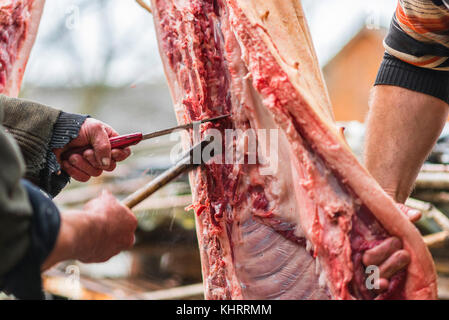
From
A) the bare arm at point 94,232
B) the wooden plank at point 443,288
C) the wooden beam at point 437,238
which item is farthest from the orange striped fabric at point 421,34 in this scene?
the wooden plank at point 443,288

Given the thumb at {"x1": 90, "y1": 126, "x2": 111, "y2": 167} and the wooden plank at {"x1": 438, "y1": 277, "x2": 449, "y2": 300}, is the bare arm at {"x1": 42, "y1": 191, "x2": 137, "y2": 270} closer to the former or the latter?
the thumb at {"x1": 90, "y1": 126, "x2": 111, "y2": 167}

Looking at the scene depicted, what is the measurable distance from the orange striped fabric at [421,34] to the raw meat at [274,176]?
32cm

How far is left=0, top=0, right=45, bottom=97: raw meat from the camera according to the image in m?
1.45

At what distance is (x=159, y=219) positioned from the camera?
2482 mm

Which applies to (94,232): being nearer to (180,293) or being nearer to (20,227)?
(20,227)

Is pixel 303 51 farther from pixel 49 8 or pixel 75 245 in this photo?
pixel 49 8

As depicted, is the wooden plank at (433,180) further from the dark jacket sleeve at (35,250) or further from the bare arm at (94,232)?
the dark jacket sleeve at (35,250)

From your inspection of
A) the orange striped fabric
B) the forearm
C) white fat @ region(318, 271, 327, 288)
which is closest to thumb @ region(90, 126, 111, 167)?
white fat @ region(318, 271, 327, 288)

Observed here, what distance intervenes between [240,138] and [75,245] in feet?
1.72

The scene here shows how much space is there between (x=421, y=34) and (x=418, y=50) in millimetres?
55

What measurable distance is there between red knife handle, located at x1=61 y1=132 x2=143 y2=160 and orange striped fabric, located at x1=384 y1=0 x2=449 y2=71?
775 mm

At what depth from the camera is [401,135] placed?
1249 millimetres

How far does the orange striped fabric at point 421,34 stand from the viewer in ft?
3.67
